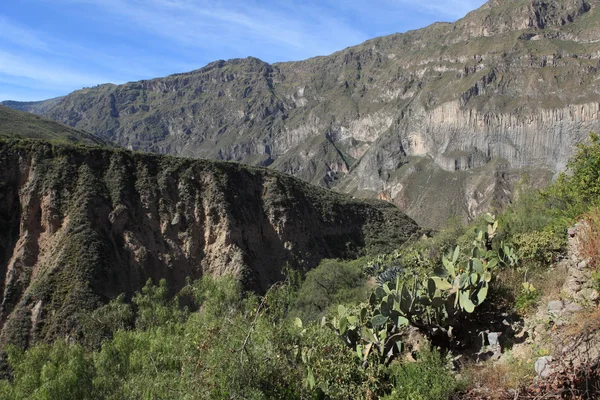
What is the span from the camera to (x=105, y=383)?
13.1 meters

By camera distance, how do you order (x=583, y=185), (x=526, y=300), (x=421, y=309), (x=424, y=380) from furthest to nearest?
(x=583, y=185)
(x=421, y=309)
(x=526, y=300)
(x=424, y=380)

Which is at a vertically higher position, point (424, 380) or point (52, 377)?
point (424, 380)

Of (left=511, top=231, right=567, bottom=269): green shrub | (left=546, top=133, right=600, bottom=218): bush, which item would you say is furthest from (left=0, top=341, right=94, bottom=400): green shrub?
(left=546, top=133, right=600, bottom=218): bush

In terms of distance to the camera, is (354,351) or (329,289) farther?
(329,289)

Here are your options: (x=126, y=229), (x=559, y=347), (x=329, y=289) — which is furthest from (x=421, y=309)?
(x=126, y=229)

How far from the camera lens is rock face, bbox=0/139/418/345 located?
3300 centimetres

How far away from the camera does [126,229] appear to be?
3984 centimetres

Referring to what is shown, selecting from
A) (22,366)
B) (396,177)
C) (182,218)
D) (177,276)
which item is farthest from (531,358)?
(396,177)

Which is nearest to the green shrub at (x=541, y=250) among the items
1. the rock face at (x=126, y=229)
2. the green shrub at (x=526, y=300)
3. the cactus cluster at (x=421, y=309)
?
the green shrub at (x=526, y=300)

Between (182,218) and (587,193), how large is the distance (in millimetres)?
34833

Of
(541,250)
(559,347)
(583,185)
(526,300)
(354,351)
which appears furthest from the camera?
(583,185)

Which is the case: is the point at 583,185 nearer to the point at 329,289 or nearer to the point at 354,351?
the point at 354,351

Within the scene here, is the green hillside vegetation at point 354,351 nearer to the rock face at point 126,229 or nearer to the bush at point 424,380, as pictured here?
the bush at point 424,380

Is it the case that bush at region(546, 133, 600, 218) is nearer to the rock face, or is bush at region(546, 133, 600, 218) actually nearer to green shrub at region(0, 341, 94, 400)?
green shrub at region(0, 341, 94, 400)
